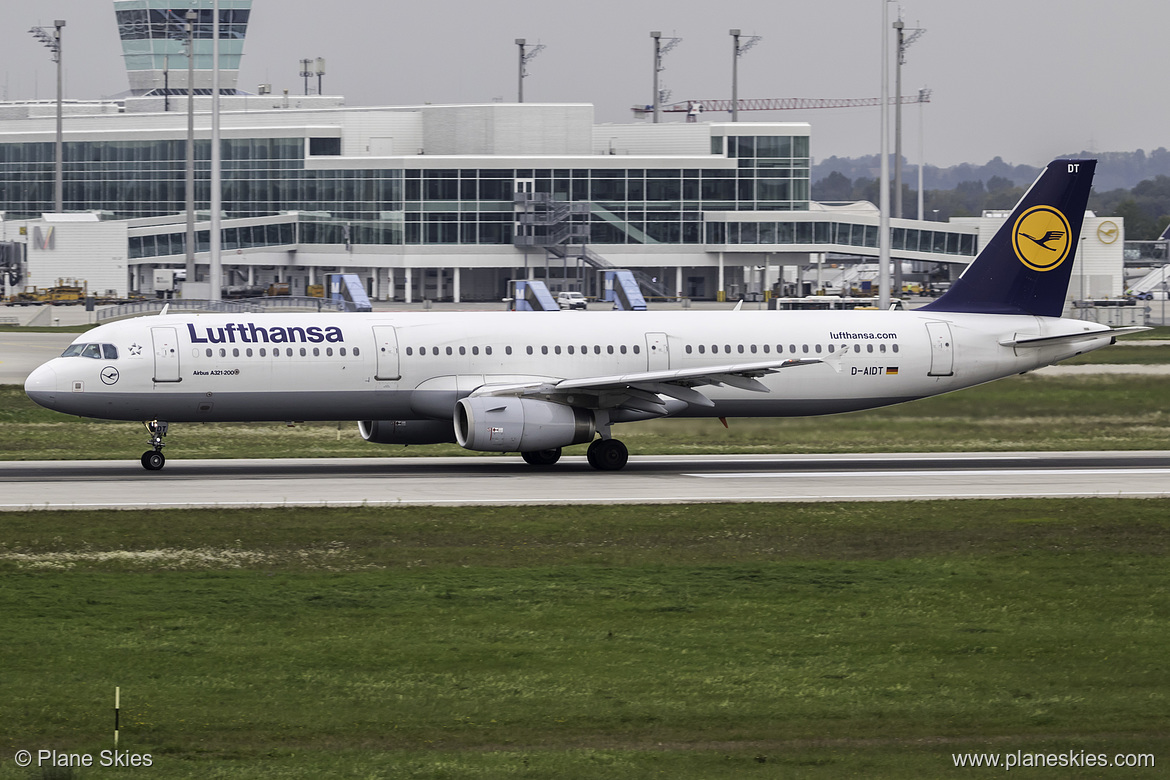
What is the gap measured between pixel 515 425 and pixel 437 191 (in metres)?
108

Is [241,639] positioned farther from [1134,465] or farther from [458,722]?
[1134,465]

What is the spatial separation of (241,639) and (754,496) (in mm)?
15227

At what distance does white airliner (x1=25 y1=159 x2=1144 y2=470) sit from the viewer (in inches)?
1362

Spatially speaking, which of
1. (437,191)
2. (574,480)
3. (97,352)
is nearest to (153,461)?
(97,352)

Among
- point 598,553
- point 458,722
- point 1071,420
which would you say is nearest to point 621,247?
point 1071,420

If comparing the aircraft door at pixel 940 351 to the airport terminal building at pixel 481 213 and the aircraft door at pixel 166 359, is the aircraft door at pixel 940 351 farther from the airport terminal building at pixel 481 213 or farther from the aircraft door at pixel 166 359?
the airport terminal building at pixel 481 213

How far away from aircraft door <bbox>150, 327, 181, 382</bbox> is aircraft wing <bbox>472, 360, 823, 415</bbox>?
23.5 ft

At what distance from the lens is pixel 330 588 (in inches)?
835

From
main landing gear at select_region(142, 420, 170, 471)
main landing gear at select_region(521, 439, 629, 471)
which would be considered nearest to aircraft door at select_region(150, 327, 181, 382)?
main landing gear at select_region(142, 420, 170, 471)

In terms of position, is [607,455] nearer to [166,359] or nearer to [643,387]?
[643,387]

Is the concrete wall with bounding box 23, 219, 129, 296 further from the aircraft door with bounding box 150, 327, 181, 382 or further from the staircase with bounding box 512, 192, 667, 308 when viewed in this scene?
the aircraft door with bounding box 150, 327, 181, 382

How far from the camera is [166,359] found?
34.7 meters

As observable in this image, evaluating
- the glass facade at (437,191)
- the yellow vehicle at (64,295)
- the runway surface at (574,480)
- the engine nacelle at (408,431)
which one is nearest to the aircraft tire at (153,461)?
the runway surface at (574,480)

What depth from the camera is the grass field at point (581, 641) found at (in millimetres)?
13992
